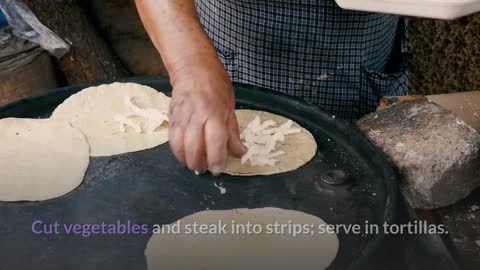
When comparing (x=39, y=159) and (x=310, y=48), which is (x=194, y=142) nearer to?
(x=39, y=159)

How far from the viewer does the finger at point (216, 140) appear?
1.05 m

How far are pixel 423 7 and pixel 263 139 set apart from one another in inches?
26.7

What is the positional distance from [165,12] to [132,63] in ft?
6.10

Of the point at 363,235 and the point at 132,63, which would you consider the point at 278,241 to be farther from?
the point at 132,63

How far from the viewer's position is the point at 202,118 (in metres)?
1.06

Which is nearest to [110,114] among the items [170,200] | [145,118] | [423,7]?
[145,118]

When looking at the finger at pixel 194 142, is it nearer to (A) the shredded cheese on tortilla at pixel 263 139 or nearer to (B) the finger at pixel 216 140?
(B) the finger at pixel 216 140

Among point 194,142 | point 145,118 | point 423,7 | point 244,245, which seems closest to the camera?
point 423,7

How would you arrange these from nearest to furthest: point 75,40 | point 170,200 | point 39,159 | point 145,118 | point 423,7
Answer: point 423,7, point 170,200, point 39,159, point 145,118, point 75,40

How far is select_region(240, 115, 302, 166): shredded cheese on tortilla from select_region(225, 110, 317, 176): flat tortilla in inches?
0.4

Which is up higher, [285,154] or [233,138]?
[233,138]

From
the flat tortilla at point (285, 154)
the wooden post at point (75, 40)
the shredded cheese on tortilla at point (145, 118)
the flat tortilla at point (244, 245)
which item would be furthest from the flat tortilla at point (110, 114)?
the wooden post at point (75, 40)

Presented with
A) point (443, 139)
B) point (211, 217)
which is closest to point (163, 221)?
point (211, 217)

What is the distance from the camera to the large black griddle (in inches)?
44.2
